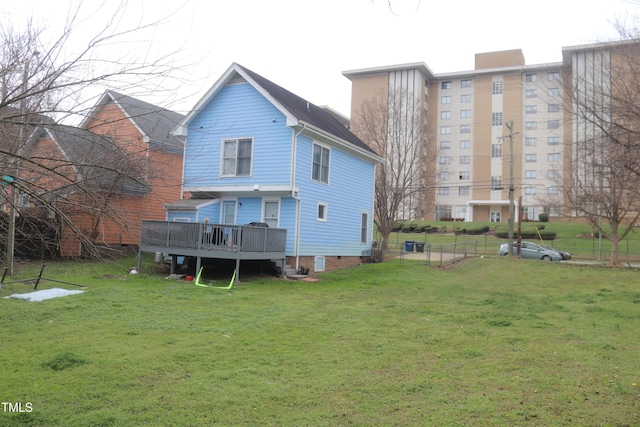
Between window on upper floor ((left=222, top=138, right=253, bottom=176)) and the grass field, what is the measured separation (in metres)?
6.62

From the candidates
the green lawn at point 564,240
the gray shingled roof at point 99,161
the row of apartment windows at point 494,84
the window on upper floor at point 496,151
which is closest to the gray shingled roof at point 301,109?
the green lawn at point 564,240

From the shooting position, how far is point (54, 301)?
1084 centimetres

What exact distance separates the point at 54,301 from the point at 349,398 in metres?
8.39

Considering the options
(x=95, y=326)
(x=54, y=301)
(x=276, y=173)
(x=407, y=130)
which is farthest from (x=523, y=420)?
(x=407, y=130)

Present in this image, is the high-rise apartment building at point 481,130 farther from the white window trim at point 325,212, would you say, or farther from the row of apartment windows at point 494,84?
the white window trim at point 325,212

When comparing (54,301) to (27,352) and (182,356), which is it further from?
(182,356)

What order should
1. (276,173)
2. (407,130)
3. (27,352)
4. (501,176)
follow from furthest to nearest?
(501,176)
(407,130)
(276,173)
(27,352)

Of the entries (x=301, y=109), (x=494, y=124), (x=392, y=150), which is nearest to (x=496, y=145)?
(x=494, y=124)

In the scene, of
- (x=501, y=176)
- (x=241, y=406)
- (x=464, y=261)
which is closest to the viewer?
(x=241, y=406)

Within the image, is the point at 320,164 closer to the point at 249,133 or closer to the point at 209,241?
the point at 249,133

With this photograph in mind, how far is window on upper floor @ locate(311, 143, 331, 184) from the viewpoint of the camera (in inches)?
768

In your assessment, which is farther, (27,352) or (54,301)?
(54,301)

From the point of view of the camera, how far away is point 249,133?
61.9 feet

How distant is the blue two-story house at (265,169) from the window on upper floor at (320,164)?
0.04 m
